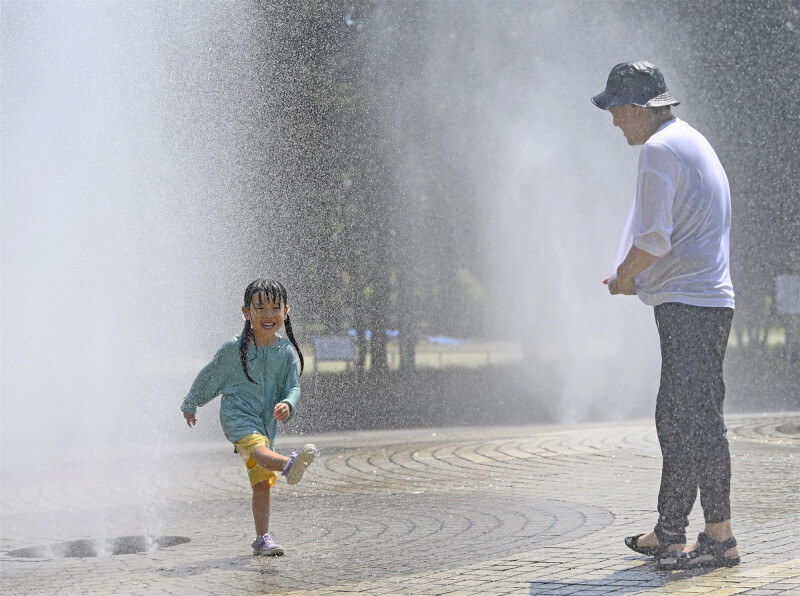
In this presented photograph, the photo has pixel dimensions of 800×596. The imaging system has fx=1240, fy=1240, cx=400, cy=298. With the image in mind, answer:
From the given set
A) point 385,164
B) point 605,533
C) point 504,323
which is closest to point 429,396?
point 385,164

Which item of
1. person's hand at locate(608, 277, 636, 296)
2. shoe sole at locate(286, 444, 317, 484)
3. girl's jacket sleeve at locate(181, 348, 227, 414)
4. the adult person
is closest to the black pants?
the adult person

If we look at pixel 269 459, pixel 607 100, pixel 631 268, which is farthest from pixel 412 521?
pixel 607 100

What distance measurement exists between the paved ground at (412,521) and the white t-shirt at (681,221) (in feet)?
3.45

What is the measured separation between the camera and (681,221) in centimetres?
473

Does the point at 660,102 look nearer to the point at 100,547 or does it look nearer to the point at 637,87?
the point at 637,87

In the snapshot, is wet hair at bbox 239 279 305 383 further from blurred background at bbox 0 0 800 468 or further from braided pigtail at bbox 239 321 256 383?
blurred background at bbox 0 0 800 468

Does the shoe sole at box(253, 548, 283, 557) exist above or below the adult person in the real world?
below

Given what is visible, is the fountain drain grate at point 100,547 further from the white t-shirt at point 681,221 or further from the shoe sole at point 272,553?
the white t-shirt at point 681,221

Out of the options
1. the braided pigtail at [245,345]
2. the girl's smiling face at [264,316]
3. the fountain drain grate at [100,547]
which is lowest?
the fountain drain grate at [100,547]

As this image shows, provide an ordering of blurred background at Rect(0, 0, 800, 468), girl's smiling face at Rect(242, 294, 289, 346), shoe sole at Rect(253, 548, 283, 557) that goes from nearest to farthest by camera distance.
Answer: shoe sole at Rect(253, 548, 283, 557) → girl's smiling face at Rect(242, 294, 289, 346) → blurred background at Rect(0, 0, 800, 468)

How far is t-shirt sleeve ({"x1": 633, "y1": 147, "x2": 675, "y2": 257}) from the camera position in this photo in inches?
183

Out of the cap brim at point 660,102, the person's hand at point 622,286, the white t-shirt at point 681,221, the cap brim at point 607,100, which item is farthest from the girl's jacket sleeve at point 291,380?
the cap brim at point 660,102

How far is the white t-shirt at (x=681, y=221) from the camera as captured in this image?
15.3ft

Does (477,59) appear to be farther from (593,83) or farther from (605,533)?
(605,533)
